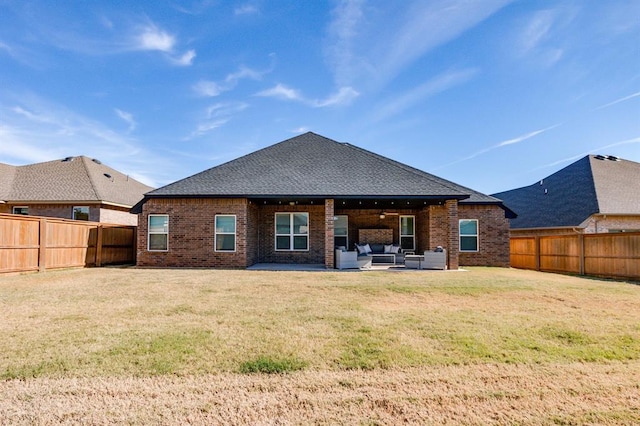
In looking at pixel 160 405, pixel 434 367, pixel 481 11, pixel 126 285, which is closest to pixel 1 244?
pixel 126 285

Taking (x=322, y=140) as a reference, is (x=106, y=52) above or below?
above

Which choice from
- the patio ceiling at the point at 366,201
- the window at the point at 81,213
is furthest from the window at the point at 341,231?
the window at the point at 81,213

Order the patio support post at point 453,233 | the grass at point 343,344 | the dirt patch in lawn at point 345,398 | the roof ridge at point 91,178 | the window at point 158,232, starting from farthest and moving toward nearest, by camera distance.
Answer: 1. the roof ridge at point 91,178
2. the window at point 158,232
3. the patio support post at point 453,233
4. the grass at point 343,344
5. the dirt patch in lawn at point 345,398

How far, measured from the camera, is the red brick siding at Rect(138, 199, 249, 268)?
1424 cm

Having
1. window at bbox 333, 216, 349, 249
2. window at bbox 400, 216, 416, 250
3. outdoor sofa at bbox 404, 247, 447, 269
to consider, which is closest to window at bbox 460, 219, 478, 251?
window at bbox 400, 216, 416, 250

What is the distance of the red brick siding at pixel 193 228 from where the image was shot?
561 inches

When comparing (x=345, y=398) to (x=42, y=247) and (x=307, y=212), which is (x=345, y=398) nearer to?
(x=307, y=212)

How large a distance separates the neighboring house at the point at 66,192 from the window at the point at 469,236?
57.5ft

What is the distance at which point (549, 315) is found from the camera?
606cm

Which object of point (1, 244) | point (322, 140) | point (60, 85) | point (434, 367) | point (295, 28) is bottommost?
point (434, 367)

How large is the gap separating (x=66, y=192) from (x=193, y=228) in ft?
33.7

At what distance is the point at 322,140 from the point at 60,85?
1180cm

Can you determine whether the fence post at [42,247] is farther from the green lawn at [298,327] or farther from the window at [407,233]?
the window at [407,233]

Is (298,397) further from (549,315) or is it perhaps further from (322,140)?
(322,140)
